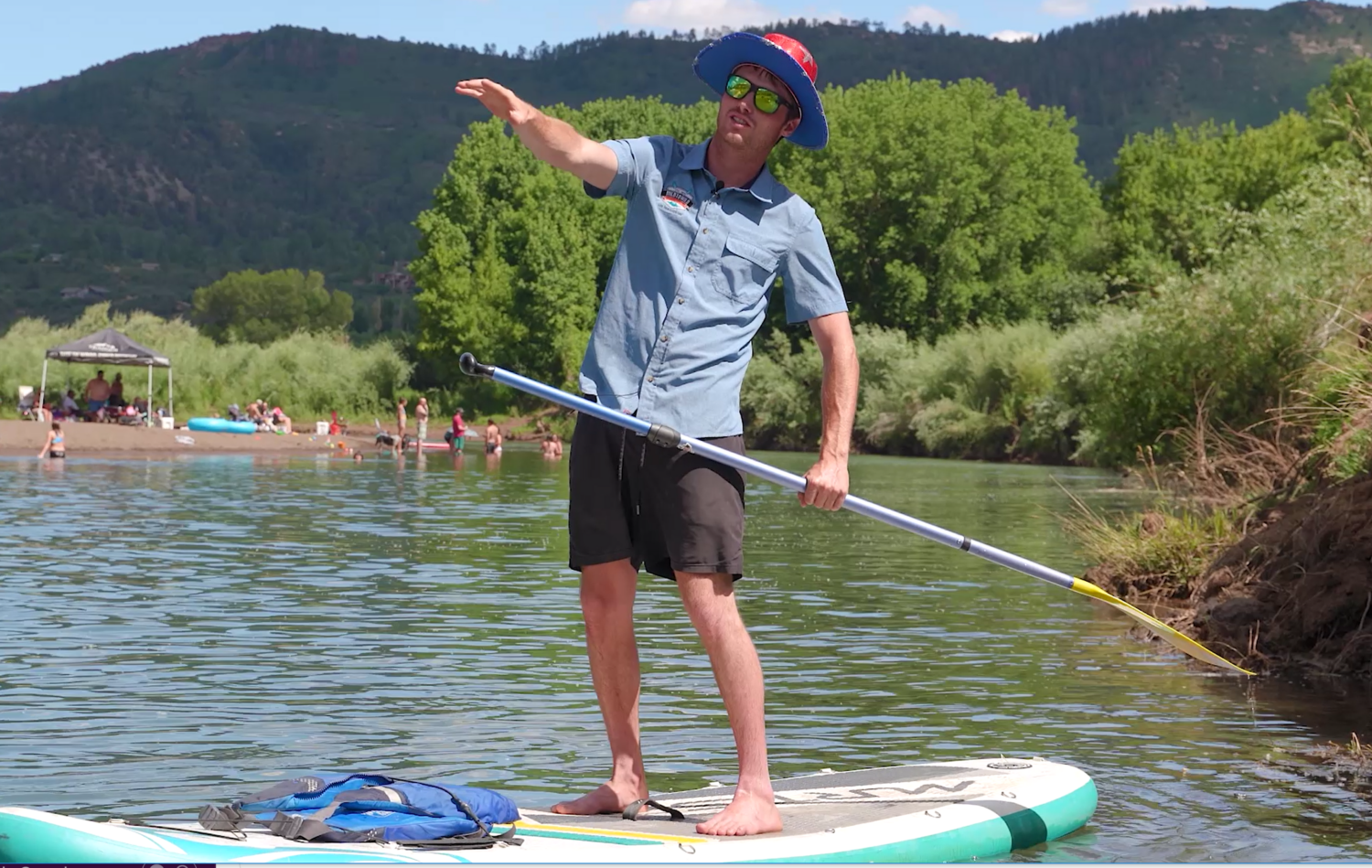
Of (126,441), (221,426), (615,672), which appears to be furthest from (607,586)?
(221,426)

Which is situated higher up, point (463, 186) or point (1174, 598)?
point (463, 186)

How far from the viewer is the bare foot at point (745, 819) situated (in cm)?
650

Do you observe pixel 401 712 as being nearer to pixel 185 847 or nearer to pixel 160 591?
pixel 185 847

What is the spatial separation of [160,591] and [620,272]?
36.2 feet

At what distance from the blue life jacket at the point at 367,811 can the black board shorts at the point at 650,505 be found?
3.04 ft

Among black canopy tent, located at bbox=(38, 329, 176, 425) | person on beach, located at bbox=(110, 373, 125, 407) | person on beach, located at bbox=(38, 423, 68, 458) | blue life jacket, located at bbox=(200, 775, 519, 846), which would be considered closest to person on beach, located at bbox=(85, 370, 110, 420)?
person on beach, located at bbox=(110, 373, 125, 407)

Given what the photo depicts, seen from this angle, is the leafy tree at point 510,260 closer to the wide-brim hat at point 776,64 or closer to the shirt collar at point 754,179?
the wide-brim hat at point 776,64

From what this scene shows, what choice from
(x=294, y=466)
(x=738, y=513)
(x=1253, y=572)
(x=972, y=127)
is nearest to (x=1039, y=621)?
(x=1253, y=572)

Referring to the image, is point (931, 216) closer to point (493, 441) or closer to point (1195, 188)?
point (1195, 188)

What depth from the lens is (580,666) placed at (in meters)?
12.5

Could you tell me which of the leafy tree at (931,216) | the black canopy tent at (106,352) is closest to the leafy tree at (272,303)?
the leafy tree at (931,216)

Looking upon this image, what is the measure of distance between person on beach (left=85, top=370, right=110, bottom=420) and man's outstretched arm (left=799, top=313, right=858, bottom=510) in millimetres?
51395

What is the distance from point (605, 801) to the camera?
7004 mm

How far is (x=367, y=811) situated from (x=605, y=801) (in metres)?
1.07
